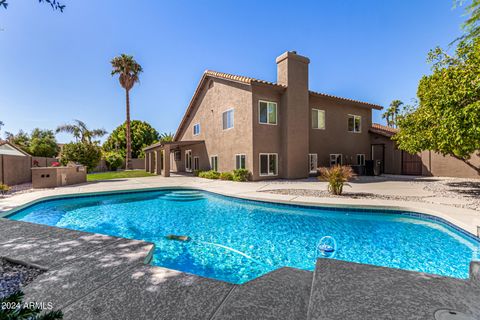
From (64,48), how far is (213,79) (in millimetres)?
10793

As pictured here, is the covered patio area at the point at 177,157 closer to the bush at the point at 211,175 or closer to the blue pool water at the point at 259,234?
the bush at the point at 211,175

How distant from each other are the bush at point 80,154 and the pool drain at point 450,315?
25.1 metres

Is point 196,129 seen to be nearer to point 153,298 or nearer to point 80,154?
point 80,154

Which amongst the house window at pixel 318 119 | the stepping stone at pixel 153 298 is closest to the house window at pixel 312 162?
the house window at pixel 318 119

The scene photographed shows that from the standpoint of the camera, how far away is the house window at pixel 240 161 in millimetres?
17503

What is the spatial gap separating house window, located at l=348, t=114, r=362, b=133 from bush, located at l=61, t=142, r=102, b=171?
81.0ft

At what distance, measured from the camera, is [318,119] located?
19.9 meters

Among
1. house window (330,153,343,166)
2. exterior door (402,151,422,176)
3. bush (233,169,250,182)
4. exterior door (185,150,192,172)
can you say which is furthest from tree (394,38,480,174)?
exterior door (185,150,192,172)

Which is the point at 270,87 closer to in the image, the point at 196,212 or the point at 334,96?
the point at 334,96

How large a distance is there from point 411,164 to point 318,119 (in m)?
9.97

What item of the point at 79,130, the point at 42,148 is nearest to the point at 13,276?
the point at 42,148

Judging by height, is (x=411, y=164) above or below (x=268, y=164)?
below

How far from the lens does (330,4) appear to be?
1333 cm

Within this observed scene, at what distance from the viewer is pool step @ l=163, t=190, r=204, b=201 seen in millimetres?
12078
